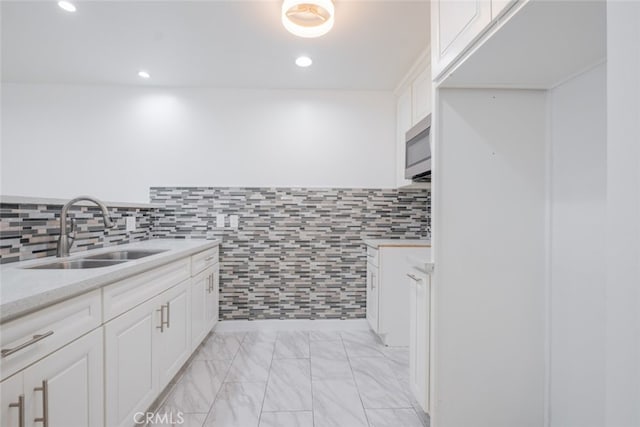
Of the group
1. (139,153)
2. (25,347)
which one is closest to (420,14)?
(25,347)

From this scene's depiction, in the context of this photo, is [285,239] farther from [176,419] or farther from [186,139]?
[176,419]

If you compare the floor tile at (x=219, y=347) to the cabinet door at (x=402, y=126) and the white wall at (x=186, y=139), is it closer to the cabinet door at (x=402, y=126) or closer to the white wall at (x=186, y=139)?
the white wall at (x=186, y=139)

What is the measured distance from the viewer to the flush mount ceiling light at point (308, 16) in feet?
5.24

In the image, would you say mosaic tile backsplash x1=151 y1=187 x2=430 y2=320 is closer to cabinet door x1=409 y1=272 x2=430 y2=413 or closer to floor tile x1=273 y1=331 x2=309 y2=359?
floor tile x1=273 y1=331 x2=309 y2=359

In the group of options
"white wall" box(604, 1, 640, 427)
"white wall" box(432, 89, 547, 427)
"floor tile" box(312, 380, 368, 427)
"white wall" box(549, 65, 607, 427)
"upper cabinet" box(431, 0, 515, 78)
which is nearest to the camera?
"white wall" box(604, 1, 640, 427)

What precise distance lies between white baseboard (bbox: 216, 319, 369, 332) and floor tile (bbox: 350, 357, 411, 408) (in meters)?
0.59

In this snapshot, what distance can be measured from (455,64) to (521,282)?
1.03m

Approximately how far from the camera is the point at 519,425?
4.30ft

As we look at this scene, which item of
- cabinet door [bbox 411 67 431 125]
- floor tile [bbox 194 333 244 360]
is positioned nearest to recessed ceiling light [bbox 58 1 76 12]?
cabinet door [bbox 411 67 431 125]

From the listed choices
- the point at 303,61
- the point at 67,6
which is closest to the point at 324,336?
the point at 303,61

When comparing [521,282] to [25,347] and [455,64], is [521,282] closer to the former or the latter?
[455,64]

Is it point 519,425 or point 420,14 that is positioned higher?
point 420,14

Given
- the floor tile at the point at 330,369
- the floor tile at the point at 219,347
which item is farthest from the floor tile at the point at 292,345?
the floor tile at the point at 219,347

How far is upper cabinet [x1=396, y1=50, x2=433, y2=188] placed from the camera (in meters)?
2.21
